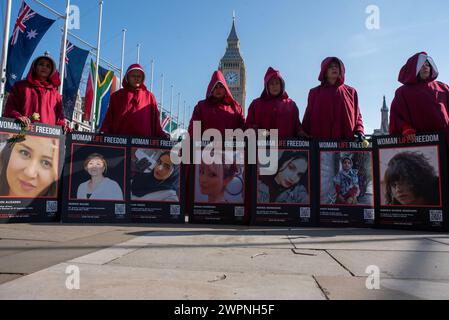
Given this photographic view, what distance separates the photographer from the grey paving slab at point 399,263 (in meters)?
2.37

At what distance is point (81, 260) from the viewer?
8.43 ft

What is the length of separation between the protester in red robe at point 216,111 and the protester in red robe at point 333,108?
130 centimetres

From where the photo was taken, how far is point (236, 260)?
9.13 ft

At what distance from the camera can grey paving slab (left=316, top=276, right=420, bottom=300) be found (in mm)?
1813

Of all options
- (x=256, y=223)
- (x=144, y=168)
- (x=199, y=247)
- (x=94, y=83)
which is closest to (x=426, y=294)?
(x=199, y=247)

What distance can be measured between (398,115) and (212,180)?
10.1 ft

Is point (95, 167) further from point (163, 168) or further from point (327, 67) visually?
point (327, 67)

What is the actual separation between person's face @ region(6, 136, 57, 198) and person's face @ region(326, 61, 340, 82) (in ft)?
15.1

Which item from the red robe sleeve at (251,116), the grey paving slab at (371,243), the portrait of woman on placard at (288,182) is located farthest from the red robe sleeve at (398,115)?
the red robe sleeve at (251,116)

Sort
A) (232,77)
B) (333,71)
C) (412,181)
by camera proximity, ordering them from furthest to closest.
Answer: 1. (232,77)
2. (333,71)
3. (412,181)

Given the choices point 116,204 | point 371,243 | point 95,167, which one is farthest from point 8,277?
point 95,167

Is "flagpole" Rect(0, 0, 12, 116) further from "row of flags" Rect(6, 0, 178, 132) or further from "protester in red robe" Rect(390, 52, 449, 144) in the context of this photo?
"protester in red robe" Rect(390, 52, 449, 144)

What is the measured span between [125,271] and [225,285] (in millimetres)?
647

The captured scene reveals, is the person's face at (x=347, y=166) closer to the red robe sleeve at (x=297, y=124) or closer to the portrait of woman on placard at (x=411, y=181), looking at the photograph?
the portrait of woman on placard at (x=411, y=181)
